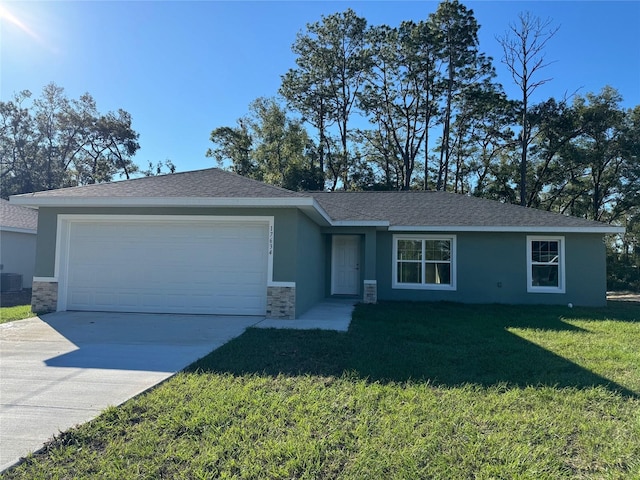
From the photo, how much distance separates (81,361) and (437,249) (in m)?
10.5

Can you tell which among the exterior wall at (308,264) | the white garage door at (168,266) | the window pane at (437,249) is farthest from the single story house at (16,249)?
the window pane at (437,249)

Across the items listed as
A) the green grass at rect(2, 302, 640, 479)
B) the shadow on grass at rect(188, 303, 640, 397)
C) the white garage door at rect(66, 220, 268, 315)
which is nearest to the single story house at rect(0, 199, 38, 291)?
the white garage door at rect(66, 220, 268, 315)

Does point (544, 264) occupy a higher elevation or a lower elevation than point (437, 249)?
lower

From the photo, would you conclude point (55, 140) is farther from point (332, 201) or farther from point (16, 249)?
point (332, 201)

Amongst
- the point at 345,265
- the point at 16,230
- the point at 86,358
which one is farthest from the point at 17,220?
the point at 86,358

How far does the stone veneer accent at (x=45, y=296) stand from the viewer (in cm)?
913

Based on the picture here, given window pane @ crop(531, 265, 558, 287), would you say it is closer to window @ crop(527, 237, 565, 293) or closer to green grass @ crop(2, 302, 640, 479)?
window @ crop(527, 237, 565, 293)

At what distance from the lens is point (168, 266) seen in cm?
917

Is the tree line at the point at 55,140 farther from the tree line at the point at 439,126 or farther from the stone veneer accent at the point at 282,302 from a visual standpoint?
the stone veneer accent at the point at 282,302

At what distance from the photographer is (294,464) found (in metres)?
2.84

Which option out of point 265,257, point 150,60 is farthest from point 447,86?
point 265,257

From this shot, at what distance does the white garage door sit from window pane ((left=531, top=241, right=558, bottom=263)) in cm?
879

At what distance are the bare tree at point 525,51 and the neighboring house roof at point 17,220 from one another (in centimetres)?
2565

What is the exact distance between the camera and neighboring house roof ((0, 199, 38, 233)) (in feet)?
48.3
